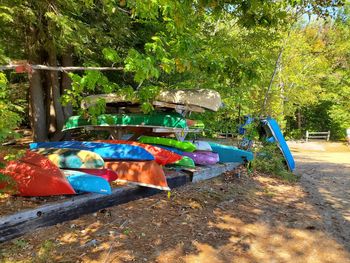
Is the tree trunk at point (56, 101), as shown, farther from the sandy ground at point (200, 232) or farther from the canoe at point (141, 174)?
the sandy ground at point (200, 232)

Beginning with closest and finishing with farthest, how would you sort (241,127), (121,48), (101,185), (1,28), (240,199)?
(101,185) < (240,199) < (1,28) < (121,48) < (241,127)

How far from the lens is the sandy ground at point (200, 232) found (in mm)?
3461

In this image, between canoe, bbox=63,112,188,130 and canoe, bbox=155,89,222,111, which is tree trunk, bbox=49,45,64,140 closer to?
canoe, bbox=63,112,188,130

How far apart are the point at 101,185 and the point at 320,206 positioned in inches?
154

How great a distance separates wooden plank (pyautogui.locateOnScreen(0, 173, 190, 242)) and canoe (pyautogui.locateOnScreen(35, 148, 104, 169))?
1.59 feet

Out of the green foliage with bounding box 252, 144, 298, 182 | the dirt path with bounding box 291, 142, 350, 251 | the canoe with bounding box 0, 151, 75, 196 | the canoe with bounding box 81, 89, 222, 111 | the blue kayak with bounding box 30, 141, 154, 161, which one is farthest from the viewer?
the green foliage with bounding box 252, 144, 298, 182

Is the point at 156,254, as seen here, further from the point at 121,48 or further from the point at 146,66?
the point at 121,48

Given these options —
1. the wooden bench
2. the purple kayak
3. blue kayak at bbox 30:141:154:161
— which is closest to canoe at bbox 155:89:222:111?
the purple kayak

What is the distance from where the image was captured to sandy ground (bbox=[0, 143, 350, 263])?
11.4ft

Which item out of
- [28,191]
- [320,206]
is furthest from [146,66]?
[320,206]

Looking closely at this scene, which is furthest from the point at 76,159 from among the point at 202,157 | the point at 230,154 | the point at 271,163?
the point at 271,163

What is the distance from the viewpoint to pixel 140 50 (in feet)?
29.6

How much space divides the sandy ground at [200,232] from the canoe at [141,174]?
0.87ft

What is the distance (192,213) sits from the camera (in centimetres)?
489
